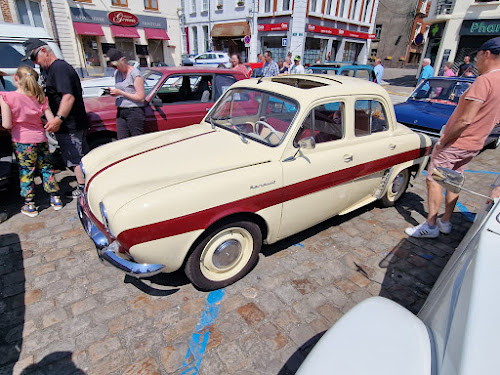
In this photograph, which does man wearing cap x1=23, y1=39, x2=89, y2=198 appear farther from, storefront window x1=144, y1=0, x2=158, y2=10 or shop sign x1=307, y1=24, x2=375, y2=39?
storefront window x1=144, y1=0, x2=158, y2=10

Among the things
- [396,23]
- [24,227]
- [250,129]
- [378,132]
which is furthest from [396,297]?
[396,23]

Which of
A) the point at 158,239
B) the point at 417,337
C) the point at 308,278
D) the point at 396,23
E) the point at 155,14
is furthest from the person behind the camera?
the point at 396,23

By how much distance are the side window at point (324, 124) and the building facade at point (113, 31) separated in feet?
73.3

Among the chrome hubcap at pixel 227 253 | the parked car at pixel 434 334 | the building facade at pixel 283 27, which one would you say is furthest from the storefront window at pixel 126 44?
the parked car at pixel 434 334

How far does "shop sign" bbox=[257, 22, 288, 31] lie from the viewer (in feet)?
74.8

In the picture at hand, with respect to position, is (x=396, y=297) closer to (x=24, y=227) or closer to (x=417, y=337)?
(x=417, y=337)

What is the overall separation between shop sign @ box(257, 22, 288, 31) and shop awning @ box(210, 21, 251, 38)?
109cm

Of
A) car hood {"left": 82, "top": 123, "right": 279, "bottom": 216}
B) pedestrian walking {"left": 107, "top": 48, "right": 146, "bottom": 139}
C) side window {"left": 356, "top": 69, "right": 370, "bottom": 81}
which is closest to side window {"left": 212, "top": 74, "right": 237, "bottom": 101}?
pedestrian walking {"left": 107, "top": 48, "right": 146, "bottom": 139}

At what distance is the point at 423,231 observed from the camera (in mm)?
3791

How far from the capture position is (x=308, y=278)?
3.06m

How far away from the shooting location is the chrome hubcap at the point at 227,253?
272cm

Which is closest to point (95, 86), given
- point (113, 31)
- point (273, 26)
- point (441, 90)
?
point (441, 90)

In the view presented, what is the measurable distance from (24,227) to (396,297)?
4335 millimetres

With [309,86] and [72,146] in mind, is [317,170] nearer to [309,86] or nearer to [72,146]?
[309,86]
